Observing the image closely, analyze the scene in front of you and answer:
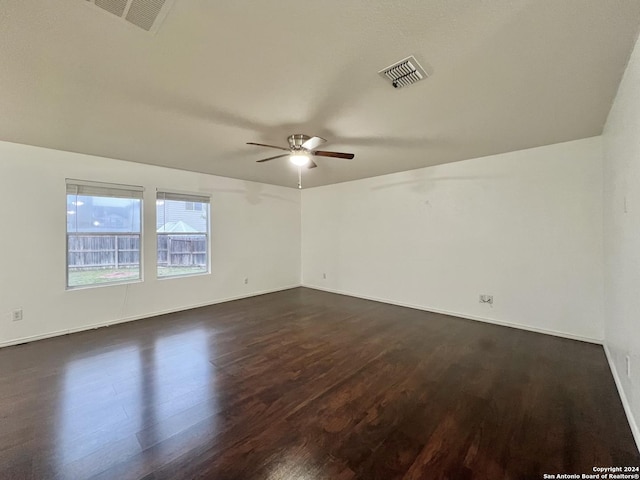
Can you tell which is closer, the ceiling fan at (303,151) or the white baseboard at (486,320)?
the ceiling fan at (303,151)

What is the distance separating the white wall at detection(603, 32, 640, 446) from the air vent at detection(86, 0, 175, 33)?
2.69m

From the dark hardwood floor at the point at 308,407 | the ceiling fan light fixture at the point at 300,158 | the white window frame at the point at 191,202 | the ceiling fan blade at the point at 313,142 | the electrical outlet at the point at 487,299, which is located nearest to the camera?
the dark hardwood floor at the point at 308,407

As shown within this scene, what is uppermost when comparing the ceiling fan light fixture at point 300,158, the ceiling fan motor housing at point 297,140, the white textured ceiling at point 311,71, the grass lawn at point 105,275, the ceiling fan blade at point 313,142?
the white textured ceiling at point 311,71

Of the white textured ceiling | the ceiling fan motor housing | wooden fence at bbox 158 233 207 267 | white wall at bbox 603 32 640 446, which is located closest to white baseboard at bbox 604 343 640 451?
white wall at bbox 603 32 640 446

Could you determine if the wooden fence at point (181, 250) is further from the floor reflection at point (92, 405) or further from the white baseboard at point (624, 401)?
the white baseboard at point (624, 401)

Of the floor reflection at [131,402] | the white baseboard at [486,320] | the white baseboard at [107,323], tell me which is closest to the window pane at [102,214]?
the white baseboard at [107,323]

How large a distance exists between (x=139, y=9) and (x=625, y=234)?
138 inches

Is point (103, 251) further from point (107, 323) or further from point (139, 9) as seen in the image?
point (139, 9)

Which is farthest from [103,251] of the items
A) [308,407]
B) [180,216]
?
[308,407]

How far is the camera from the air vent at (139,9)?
1279 mm

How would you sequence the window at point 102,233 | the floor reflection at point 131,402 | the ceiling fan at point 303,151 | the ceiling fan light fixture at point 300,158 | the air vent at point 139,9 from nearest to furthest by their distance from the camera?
the air vent at point 139,9
the floor reflection at point 131,402
the ceiling fan at point 303,151
the ceiling fan light fixture at point 300,158
the window at point 102,233

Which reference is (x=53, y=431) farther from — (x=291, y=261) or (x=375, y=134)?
(x=291, y=261)

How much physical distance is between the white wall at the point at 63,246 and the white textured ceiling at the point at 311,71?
518mm

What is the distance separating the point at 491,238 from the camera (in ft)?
12.8
